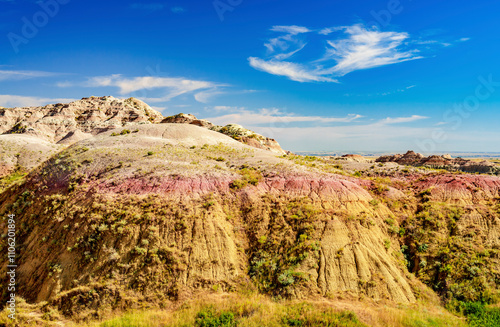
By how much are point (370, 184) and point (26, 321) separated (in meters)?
26.3

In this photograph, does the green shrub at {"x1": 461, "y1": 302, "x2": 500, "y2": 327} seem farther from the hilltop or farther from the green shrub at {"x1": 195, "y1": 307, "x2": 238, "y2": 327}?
the green shrub at {"x1": 195, "y1": 307, "x2": 238, "y2": 327}

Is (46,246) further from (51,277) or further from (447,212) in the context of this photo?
(447,212)

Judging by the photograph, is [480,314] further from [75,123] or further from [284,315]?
[75,123]

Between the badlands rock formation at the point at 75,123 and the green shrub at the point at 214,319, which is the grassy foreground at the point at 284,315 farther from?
the badlands rock formation at the point at 75,123

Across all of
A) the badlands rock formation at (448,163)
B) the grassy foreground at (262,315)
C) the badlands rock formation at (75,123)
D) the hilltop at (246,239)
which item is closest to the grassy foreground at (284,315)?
the grassy foreground at (262,315)

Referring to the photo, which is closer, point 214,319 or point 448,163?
point 214,319

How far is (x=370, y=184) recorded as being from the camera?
24.8 m

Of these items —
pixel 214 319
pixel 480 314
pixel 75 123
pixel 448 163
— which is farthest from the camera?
pixel 75 123

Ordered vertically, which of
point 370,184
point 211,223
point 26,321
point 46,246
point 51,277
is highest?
point 370,184

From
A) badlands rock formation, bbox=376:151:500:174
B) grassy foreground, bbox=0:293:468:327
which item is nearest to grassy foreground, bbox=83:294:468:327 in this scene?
grassy foreground, bbox=0:293:468:327

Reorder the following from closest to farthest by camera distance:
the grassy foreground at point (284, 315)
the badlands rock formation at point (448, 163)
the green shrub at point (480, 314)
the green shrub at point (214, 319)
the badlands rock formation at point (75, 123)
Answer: the grassy foreground at point (284, 315)
the green shrub at point (214, 319)
the green shrub at point (480, 314)
the badlands rock formation at point (448, 163)
the badlands rock formation at point (75, 123)

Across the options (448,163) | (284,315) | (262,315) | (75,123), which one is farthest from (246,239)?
(75,123)

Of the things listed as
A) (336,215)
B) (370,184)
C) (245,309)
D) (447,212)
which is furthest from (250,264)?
(447,212)

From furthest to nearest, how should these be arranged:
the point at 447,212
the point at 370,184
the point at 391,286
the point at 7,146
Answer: the point at 7,146, the point at 370,184, the point at 447,212, the point at 391,286
